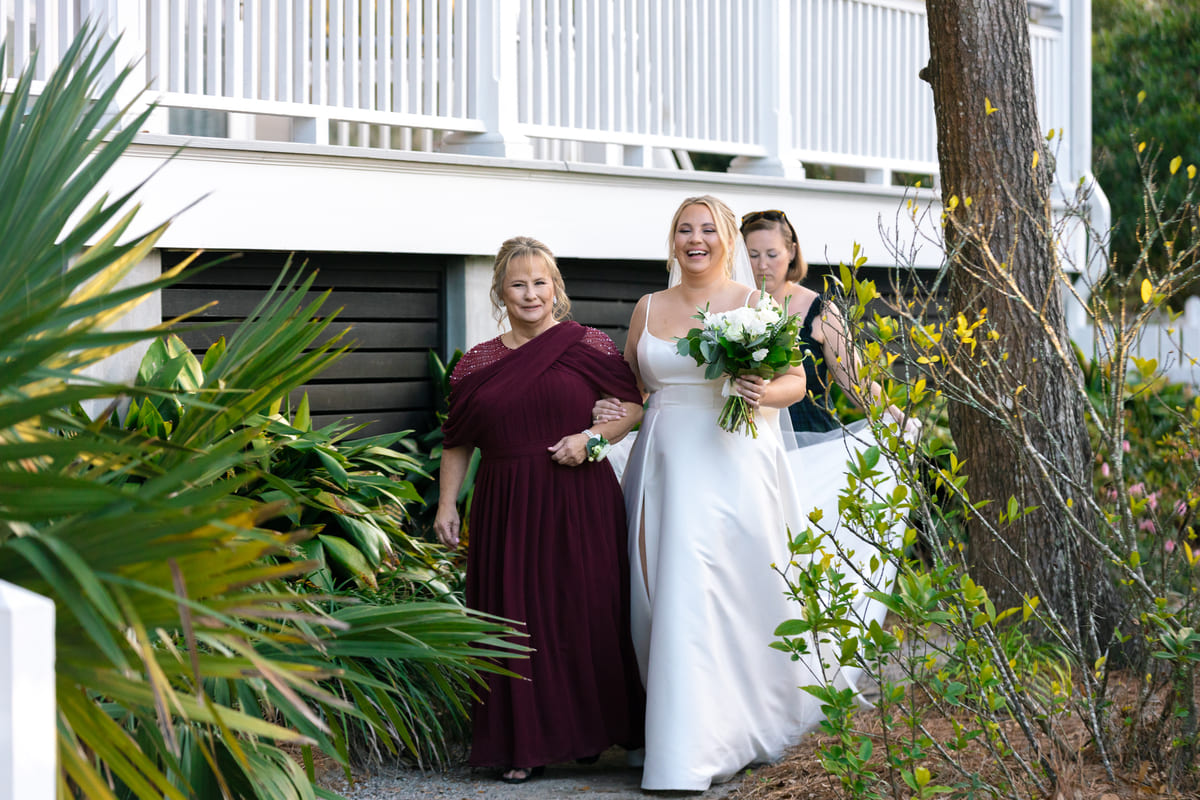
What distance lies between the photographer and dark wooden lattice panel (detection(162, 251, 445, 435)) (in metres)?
5.76

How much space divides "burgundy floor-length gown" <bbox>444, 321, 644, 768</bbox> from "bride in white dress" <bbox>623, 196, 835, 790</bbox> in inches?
6.9

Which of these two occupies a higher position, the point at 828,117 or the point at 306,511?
the point at 828,117

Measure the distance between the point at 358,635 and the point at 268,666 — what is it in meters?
1.31

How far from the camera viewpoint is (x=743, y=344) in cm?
444

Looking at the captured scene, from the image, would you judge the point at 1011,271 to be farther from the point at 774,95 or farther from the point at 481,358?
the point at 774,95

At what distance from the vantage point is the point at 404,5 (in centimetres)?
639

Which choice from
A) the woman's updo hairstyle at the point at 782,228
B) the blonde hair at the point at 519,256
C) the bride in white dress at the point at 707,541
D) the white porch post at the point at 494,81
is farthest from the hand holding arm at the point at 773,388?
the white porch post at the point at 494,81

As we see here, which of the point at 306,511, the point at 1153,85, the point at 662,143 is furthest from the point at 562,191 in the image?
the point at 1153,85

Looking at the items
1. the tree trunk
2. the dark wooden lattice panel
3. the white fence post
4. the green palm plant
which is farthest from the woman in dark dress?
the white fence post

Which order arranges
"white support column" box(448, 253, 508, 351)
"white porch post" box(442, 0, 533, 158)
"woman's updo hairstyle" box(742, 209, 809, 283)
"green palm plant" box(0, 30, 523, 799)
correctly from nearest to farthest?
"green palm plant" box(0, 30, 523, 799) → "woman's updo hairstyle" box(742, 209, 809, 283) → "white support column" box(448, 253, 508, 351) → "white porch post" box(442, 0, 533, 158)

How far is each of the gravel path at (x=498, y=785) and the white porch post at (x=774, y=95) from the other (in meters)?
4.17

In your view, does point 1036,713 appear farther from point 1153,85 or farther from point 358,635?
point 1153,85

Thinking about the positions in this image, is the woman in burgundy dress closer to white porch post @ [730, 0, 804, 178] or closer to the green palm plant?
the green palm plant

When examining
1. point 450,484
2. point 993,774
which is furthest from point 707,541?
point 993,774
